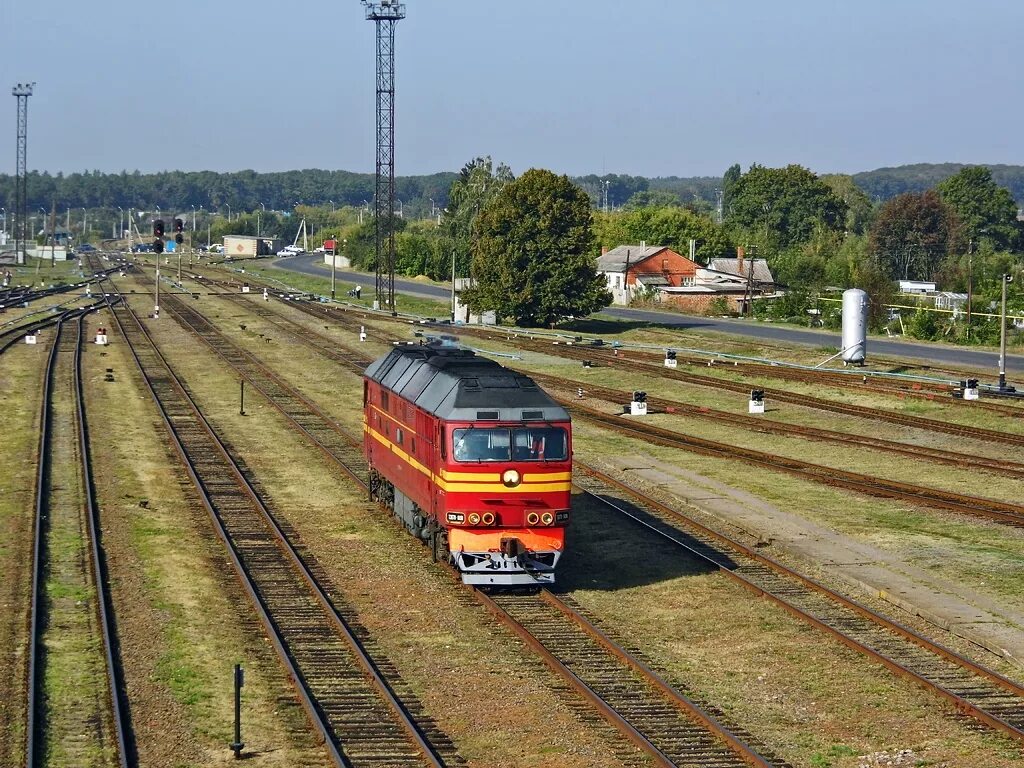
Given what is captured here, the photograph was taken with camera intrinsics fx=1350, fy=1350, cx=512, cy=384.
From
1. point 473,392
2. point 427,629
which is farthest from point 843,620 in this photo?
point 473,392

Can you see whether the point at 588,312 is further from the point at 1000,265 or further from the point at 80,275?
the point at 80,275

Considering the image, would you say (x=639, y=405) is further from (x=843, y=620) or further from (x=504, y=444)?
(x=843, y=620)

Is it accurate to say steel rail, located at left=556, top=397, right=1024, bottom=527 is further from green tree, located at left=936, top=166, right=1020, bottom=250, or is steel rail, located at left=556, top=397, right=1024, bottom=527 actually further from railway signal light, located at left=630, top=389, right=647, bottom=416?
green tree, located at left=936, top=166, right=1020, bottom=250

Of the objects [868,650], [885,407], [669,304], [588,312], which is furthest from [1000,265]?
[868,650]

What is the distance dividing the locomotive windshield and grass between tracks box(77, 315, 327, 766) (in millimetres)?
4370

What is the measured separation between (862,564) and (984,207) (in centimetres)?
16396

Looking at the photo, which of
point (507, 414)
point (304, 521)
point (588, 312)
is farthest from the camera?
point (588, 312)

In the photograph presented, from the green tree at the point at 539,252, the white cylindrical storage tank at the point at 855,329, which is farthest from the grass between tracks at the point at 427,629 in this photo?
the green tree at the point at 539,252

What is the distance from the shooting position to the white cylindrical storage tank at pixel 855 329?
62.4 m

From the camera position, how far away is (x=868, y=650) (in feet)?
62.8

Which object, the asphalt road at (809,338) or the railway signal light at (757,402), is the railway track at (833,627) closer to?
the railway signal light at (757,402)

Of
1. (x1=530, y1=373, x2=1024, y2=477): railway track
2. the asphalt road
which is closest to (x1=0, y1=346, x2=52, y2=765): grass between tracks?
(x1=530, y1=373, x2=1024, y2=477): railway track

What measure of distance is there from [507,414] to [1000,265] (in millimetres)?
107049

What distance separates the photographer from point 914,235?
153750 mm
